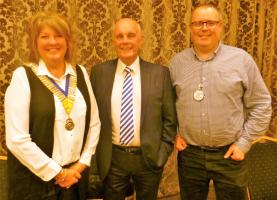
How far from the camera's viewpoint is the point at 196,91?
2.15m

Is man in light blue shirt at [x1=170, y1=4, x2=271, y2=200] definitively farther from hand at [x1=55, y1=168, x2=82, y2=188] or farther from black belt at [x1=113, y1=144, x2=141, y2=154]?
hand at [x1=55, y1=168, x2=82, y2=188]

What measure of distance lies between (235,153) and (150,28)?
1395 millimetres

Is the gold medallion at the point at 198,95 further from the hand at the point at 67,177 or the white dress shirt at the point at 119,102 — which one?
the hand at the point at 67,177

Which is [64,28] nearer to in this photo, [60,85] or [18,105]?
[60,85]

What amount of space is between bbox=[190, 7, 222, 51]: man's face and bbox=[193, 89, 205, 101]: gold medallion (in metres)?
0.28

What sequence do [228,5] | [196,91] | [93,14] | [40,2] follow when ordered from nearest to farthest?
1. [196,91]
2. [40,2]
3. [93,14]
4. [228,5]

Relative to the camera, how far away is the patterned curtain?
2.66 meters

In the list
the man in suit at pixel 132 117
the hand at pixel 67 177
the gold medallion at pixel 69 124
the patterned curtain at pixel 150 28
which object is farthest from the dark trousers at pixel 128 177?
the patterned curtain at pixel 150 28

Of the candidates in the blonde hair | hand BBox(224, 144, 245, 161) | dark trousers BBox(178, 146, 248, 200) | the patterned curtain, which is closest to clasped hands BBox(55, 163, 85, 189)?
the blonde hair

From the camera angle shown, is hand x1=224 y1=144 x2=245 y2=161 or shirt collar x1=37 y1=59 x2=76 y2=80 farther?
hand x1=224 y1=144 x2=245 y2=161

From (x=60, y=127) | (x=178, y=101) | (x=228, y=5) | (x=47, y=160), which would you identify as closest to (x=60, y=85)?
(x=60, y=127)

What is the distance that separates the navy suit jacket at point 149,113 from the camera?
214 cm

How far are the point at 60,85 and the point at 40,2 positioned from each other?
3.61ft

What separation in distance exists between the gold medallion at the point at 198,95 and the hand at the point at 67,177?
0.84m
